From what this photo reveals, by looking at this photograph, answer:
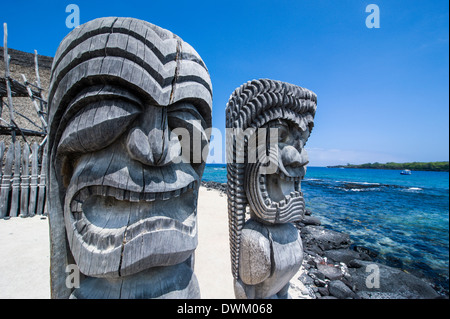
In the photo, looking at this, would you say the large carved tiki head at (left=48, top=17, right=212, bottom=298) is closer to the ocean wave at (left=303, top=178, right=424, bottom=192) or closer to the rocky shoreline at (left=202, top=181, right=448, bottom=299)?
the rocky shoreline at (left=202, top=181, right=448, bottom=299)

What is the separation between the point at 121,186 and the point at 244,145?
4.26 ft

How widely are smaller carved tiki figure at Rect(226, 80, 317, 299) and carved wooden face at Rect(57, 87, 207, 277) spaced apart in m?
0.94

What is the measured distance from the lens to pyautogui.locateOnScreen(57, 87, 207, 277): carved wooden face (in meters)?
1.13

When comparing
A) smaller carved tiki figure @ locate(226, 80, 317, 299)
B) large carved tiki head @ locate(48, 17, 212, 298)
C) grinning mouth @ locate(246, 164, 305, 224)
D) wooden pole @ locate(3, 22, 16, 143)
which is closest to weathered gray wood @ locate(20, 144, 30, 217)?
wooden pole @ locate(3, 22, 16, 143)

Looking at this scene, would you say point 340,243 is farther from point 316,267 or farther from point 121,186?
point 121,186

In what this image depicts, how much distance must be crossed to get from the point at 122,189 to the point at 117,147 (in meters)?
0.26

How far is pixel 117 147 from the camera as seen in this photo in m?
1.24

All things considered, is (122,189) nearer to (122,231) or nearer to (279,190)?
(122,231)

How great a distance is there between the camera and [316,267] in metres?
4.60

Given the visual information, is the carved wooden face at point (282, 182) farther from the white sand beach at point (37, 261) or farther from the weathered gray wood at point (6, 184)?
the weathered gray wood at point (6, 184)

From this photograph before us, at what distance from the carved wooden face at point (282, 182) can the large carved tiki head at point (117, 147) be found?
930mm

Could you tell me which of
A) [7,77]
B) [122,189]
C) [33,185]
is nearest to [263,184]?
[122,189]

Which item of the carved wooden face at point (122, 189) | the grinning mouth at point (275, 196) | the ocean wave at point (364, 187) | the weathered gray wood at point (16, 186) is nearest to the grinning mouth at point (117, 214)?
the carved wooden face at point (122, 189)

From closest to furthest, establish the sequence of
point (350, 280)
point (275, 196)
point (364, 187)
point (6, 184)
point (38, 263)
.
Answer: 1. point (275, 196)
2. point (38, 263)
3. point (350, 280)
4. point (6, 184)
5. point (364, 187)
